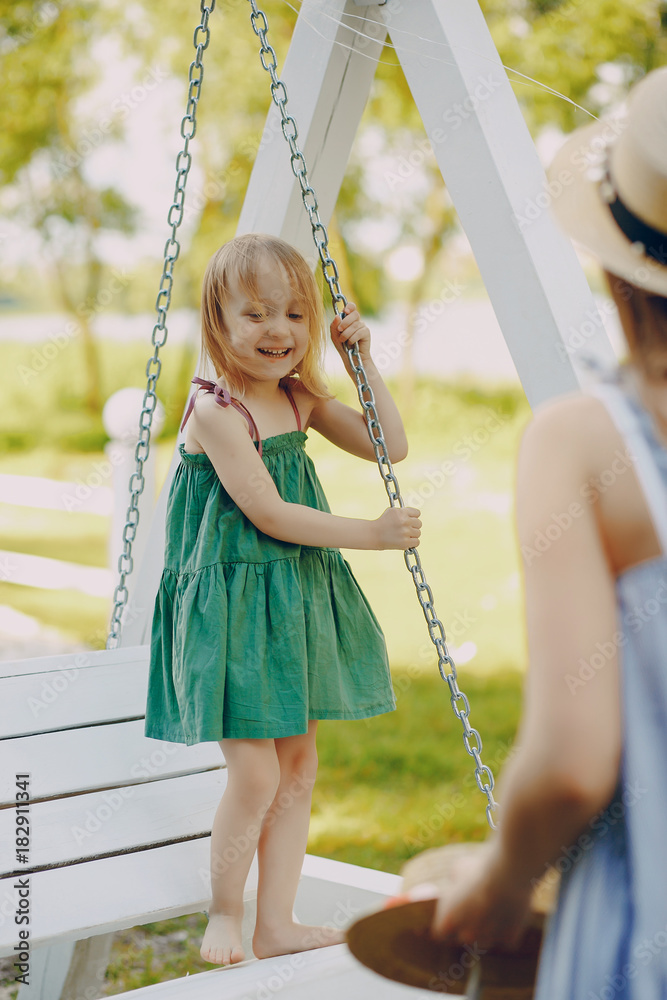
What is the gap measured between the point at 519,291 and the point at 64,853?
1.49m

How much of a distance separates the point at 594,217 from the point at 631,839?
550 mm

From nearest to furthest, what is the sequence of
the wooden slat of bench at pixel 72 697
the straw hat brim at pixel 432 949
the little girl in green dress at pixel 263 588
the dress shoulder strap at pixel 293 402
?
1. the straw hat brim at pixel 432 949
2. the little girl in green dress at pixel 263 588
3. the dress shoulder strap at pixel 293 402
4. the wooden slat of bench at pixel 72 697

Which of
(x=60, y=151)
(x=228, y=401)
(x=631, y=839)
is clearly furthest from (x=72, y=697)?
(x=60, y=151)

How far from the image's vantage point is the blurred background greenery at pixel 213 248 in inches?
284

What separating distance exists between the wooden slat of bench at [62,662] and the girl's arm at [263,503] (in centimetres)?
71

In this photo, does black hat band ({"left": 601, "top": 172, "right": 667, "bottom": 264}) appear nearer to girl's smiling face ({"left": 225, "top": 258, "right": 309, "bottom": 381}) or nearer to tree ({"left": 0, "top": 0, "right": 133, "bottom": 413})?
girl's smiling face ({"left": 225, "top": 258, "right": 309, "bottom": 381})

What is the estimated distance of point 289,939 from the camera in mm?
1800

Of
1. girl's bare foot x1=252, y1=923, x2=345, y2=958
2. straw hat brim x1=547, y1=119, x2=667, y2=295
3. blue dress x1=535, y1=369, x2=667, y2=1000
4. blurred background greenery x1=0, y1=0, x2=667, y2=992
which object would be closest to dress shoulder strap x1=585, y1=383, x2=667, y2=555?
blue dress x1=535, y1=369, x2=667, y2=1000

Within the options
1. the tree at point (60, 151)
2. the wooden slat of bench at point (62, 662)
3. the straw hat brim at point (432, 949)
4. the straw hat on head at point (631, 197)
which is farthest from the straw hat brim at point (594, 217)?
the tree at point (60, 151)

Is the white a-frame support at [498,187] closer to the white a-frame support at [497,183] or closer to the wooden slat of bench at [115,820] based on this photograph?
the white a-frame support at [497,183]

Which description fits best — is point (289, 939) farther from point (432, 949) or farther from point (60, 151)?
point (60, 151)

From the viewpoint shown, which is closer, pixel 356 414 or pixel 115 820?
pixel 356 414

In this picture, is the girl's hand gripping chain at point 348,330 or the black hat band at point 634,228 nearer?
the black hat band at point 634,228

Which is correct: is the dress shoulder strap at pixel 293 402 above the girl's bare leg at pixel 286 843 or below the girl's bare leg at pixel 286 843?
above
